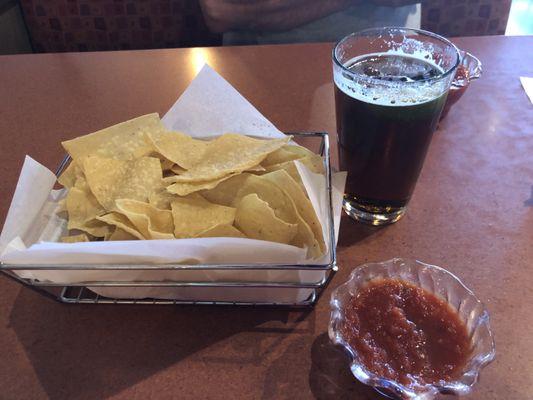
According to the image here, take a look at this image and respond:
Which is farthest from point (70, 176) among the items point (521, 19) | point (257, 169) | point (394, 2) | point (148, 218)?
point (521, 19)

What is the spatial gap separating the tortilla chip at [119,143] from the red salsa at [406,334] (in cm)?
44

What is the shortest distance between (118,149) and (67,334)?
0.32 meters

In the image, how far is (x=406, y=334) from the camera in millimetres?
609

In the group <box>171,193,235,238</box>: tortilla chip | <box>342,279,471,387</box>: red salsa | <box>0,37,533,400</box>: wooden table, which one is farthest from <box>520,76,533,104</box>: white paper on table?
<box>171,193,235,238</box>: tortilla chip

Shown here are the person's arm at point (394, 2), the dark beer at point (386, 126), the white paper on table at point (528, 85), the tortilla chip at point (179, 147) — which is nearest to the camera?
the dark beer at point (386, 126)

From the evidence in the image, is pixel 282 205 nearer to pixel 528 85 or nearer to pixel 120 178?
pixel 120 178

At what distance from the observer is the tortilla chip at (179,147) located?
0.80m

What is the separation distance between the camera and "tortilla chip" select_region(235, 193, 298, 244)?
0.66 m

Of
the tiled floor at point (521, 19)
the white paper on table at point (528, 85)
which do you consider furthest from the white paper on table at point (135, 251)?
the tiled floor at point (521, 19)

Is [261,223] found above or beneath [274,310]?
above

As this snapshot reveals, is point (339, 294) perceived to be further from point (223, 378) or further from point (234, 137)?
point (234, 137)

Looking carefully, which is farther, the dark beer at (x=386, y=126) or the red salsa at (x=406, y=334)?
the dark beer at (x=386, y=126)

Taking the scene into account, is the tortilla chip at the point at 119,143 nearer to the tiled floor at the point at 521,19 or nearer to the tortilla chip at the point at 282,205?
the tortilla chip at the point at 282,205

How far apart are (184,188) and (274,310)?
0.75 feet
